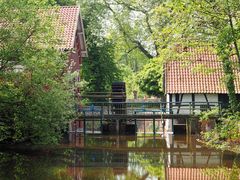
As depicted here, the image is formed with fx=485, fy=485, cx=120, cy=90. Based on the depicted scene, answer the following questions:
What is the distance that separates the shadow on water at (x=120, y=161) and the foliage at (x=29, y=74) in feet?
4.73

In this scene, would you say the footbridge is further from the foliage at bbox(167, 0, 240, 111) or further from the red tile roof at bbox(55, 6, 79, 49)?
the foliage at bbox(167, 0, 240, 111)

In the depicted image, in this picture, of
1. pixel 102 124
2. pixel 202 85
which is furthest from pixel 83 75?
pixel 202 85

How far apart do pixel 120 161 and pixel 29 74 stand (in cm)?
509

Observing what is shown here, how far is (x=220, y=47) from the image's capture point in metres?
14.1

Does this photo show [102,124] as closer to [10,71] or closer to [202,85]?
[202,85]

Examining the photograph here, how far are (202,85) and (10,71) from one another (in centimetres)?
1546

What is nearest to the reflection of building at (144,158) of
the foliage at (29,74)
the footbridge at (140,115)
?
the footbridge at (140,115)

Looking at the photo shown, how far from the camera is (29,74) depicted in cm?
1919

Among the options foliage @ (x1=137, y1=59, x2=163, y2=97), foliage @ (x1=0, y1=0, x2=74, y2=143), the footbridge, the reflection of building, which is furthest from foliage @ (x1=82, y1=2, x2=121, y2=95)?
foliage @ (x1=0, y1=0, x2=74, y2=143)

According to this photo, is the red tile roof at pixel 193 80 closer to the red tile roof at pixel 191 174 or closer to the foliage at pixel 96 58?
the foliage at pixel 96 58

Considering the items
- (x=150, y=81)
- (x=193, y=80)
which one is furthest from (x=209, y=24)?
(x=150, y=81)

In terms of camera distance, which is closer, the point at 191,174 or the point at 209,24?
the point at 209,24

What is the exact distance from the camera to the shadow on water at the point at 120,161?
16422mm

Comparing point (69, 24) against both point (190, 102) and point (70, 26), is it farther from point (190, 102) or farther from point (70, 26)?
point (190, 102)
